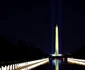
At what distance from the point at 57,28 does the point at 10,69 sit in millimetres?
116263

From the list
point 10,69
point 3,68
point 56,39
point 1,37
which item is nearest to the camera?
point 3,68

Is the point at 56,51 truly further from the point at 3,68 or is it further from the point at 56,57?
the point at 3,68

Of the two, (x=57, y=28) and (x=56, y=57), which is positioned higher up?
(x=57, y=28)

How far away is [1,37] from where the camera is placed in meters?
101

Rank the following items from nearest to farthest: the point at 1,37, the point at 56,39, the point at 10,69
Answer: the point at 10,69 → the point at 1,37 → the point at 56,39

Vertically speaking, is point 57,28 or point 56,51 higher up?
point 57,28

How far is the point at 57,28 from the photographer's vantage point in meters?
139

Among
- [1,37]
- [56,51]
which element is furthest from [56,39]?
[1,37]

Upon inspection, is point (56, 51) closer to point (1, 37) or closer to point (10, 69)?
point (1, 37)

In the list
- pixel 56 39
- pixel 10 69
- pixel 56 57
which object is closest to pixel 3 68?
pixel 10 69

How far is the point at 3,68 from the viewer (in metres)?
20.8

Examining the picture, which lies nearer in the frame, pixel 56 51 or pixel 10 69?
pixel 10 69

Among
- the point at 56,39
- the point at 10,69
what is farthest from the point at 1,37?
the point at 10,69

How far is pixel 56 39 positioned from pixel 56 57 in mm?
11606
